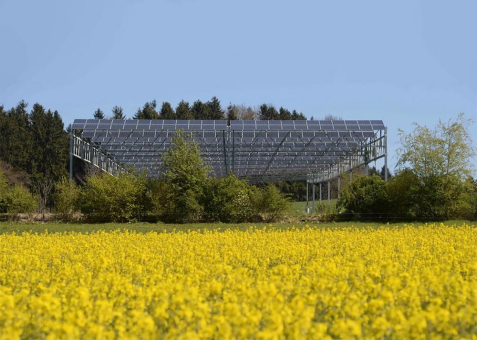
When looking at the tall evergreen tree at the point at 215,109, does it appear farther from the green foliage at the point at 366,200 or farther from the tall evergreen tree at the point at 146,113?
the green foliage at the point at 366,200

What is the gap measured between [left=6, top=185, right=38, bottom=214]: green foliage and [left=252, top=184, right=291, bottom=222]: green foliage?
1215 cm

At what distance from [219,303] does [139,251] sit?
6351 millimetres

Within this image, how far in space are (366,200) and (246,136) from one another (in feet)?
27.8

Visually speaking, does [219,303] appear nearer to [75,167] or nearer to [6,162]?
[6,162]

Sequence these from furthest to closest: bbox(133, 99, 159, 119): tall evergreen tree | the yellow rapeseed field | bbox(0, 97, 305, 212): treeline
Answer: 1. bbox(133, 99, 159, 119): tall evergreen tree
2. bbox(0, 97, 305, 212): treeline
3. the yellow rapeseed field

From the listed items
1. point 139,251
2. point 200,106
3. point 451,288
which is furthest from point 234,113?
point 451,288

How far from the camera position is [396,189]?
29.0 metres

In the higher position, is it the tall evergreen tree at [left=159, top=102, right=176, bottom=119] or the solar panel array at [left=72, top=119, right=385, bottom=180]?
the tall evergreen tree at [left=159, top=102, right=176, bottom=119]

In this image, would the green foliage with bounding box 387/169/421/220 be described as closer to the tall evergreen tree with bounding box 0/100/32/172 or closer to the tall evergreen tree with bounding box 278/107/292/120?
the tall evergreen tree with bounding box 0/100/32/172

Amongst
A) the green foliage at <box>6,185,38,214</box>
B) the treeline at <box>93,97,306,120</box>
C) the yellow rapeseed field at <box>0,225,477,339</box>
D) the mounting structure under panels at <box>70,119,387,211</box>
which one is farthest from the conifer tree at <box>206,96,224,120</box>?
the yellow rapeseed field at <box>0,225,477,339</box>

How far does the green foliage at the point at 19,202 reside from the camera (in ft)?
101

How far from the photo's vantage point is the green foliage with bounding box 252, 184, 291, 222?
2855 centimetres

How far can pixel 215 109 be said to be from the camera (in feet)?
251

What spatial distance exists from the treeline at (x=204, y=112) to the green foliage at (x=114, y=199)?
3992 cm
